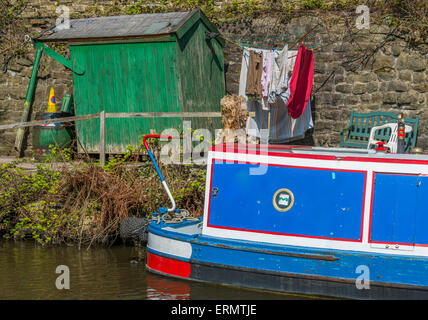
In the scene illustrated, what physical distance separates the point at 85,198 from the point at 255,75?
12.7 feet

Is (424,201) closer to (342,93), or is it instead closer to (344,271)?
(344,271)

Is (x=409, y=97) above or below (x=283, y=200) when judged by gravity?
above

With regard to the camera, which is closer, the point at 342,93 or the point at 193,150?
the point at 193,150

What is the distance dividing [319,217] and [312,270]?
622 mm

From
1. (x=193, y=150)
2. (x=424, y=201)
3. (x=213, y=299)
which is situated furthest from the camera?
(x=193, y=150)

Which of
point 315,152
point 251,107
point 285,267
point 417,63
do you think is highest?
point 417,63

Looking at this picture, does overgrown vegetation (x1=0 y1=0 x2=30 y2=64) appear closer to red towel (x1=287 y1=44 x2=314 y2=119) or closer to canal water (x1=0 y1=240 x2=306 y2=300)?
canal water (x1=0 y1=240 x2=306 y2=300)

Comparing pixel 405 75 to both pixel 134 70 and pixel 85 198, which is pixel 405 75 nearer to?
pixel 134 70

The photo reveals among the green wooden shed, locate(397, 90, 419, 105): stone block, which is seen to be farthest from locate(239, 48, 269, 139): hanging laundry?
locate(397, 90, 419, 105): stone block

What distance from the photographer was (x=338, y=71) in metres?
Result: 12.1

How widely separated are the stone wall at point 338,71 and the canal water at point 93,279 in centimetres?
479

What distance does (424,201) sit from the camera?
630cm

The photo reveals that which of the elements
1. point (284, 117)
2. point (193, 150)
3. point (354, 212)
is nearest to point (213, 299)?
point (354, 212)

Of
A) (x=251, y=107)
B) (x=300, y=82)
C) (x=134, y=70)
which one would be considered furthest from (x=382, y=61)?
(x=134, y=70)
